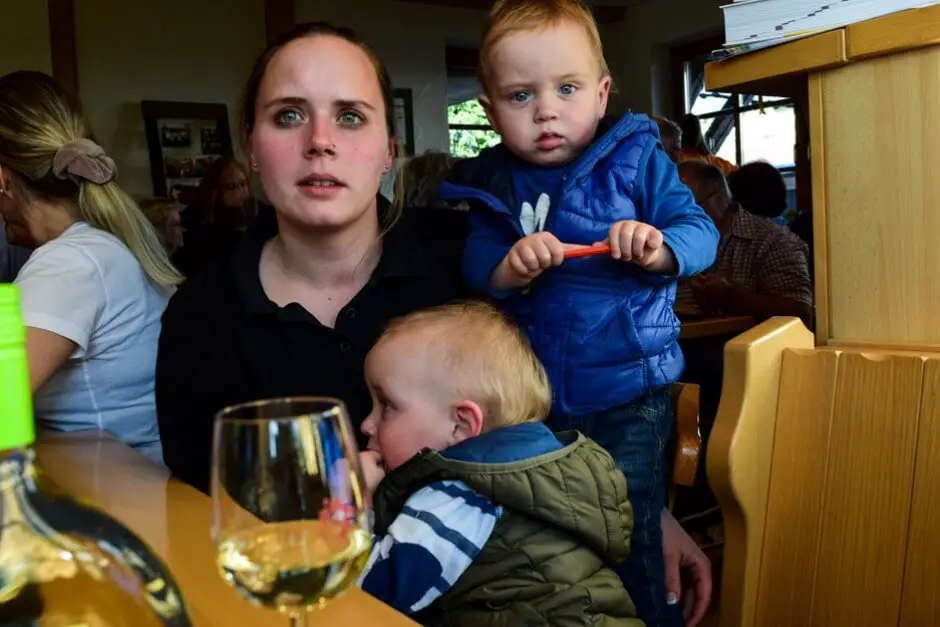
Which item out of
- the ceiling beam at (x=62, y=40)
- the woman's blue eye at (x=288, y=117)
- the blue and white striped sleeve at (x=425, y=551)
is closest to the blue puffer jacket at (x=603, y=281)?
the woman's blue eye at (x=288, y=117)

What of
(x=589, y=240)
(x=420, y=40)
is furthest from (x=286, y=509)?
(x=420, y=40)

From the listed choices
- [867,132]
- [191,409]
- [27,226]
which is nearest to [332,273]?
[191,409]

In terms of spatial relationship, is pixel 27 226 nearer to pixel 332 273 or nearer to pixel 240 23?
pixel 332 273

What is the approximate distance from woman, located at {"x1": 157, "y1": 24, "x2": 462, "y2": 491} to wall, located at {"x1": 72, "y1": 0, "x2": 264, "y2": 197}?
5367 mm

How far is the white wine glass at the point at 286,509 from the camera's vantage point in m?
0.58

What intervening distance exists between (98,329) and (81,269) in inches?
5.4

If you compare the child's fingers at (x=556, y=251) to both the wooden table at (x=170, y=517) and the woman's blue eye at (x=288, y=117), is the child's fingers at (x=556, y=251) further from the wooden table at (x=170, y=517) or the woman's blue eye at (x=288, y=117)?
the wooden table at (x=170, y=517)

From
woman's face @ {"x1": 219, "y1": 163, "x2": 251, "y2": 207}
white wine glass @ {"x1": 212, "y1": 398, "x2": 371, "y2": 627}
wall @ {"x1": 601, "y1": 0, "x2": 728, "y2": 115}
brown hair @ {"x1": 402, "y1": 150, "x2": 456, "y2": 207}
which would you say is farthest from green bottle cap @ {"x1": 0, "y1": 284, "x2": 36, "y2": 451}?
wall @ {"x1": 601, "y1": 0, "x2": 728, "y2": 115}

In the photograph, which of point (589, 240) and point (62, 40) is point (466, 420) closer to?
point (589, 240)

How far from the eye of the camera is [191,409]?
1508mm

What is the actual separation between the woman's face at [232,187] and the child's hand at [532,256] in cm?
339

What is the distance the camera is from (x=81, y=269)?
1909mm

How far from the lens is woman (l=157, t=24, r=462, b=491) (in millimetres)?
1469

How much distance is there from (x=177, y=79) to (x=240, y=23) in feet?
2.36
